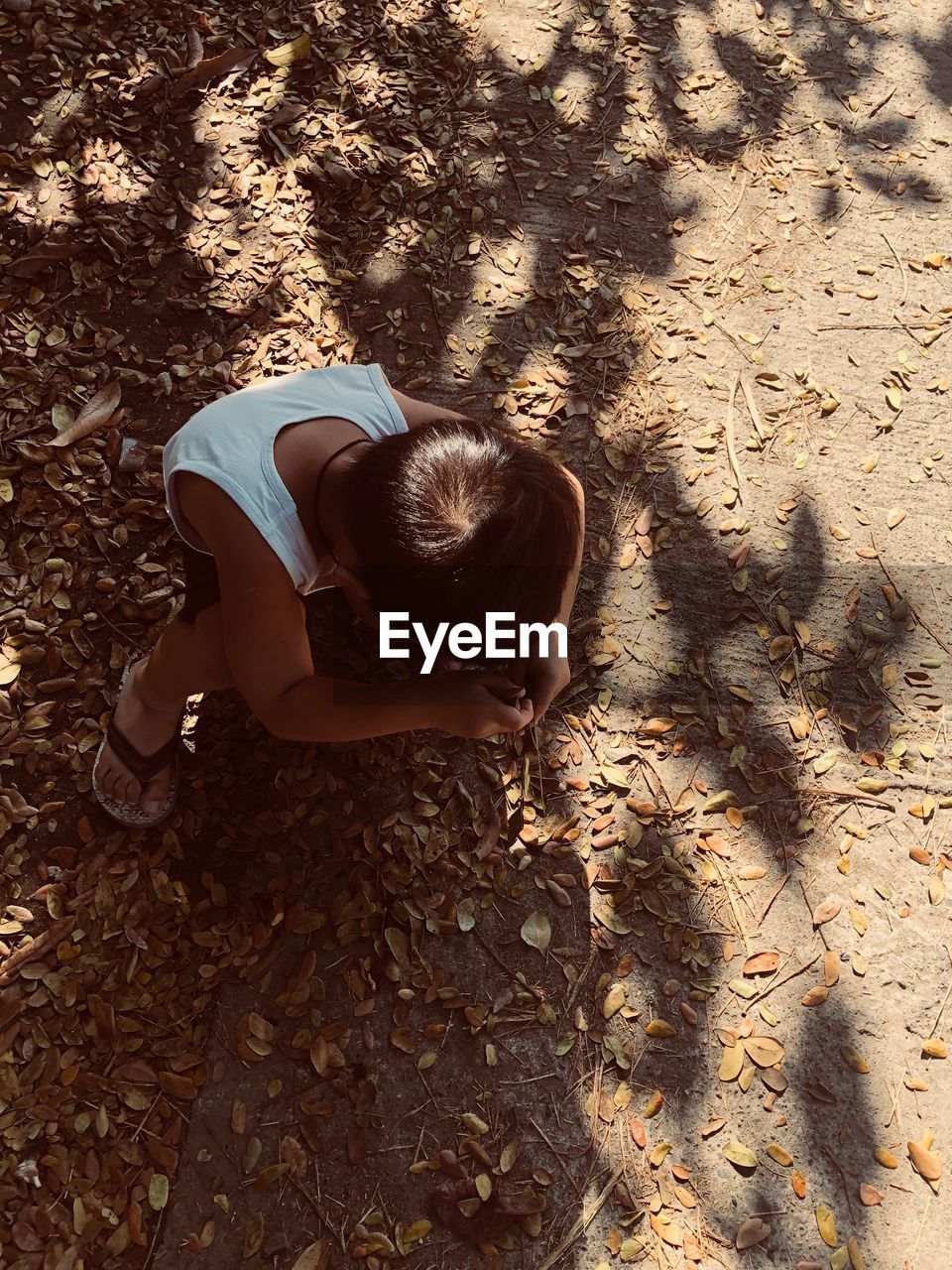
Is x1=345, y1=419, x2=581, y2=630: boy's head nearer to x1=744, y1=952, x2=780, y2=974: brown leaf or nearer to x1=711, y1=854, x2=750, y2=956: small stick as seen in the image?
x1=711, y1=854, x2=750, y2=956: small stick

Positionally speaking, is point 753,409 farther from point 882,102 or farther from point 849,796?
point 882,102

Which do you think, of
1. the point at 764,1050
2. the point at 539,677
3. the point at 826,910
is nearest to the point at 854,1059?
the point at 764,1050

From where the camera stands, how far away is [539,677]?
2033mm

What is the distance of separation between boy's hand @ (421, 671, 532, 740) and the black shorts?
20.9 inches

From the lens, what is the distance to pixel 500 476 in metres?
1.55

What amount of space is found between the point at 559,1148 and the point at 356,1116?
479mm

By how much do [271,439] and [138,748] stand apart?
3.04 feet

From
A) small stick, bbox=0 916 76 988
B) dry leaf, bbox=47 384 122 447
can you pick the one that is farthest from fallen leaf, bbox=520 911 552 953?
dry leaf, bbox=47 384 122 447

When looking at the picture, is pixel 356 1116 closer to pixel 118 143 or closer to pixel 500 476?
pixel 500 476

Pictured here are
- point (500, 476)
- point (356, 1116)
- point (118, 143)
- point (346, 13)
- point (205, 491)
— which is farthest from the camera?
point (346, 13)

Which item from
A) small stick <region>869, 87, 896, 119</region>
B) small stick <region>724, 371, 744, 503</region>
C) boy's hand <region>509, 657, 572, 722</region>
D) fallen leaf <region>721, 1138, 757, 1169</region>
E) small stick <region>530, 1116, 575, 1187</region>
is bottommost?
fallen leaf <region>721, 1138, 757, 1169</region>

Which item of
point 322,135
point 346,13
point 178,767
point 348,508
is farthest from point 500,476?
point 346,13

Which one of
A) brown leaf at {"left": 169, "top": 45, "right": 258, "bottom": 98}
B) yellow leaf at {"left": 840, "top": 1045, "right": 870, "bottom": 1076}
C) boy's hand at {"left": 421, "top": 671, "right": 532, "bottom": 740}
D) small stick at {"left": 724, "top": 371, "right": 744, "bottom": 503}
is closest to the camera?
boy's hand at {"left": 421, "top": 671, "right": 532, "bottom": 740}

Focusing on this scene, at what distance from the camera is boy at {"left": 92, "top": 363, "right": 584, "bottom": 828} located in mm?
1509
